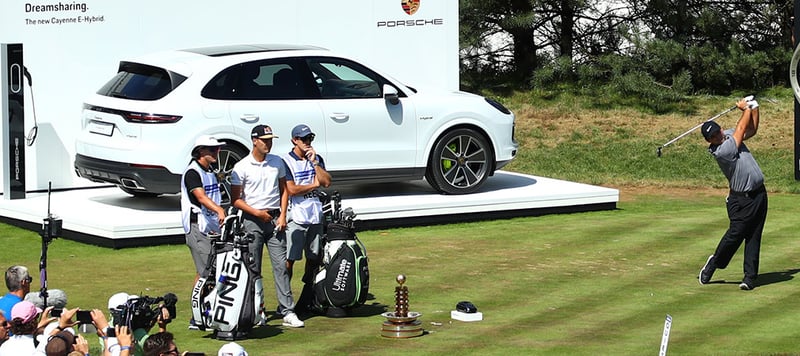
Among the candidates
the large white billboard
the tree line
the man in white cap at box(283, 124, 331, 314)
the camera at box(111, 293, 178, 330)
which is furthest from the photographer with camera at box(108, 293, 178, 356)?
the tree line

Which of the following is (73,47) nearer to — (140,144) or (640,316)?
(140,144)

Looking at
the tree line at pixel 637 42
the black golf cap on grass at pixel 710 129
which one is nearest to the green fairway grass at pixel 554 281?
the black golf cap on grass at pixel 710 129

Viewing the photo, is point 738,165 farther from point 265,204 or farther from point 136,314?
point 136,314

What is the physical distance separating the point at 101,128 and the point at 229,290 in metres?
5.49

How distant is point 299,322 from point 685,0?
633 inches

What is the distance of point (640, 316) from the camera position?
11977mm

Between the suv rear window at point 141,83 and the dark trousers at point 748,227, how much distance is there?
5914mm

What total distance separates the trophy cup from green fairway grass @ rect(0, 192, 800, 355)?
9 centimetres

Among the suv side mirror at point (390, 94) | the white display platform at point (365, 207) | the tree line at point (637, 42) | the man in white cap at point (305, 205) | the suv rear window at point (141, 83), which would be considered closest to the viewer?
the man in white cap at point (305, 205)

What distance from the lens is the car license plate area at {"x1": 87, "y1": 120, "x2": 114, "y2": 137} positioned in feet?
51.6

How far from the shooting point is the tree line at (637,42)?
25812 millimetres

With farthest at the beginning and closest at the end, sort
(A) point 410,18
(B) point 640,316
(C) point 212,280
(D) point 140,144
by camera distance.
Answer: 1. (A) point 410,18
2. (D) point 140,144
3. (B) point 640,316
4. (C) point 212,280

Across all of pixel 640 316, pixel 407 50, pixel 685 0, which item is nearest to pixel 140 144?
pixel 407 50

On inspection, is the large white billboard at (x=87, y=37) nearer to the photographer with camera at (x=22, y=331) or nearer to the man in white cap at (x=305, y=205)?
the man in white cap at (x=305, y=205)
